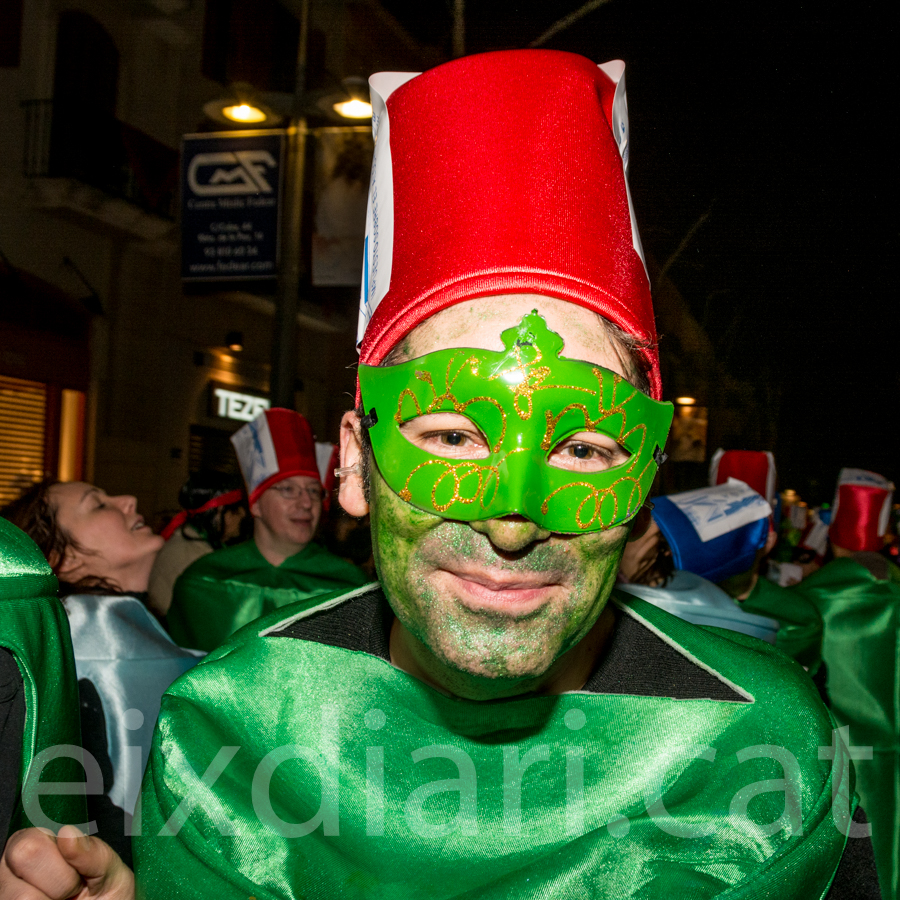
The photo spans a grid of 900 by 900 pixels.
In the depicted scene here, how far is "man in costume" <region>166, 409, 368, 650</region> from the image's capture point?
4.79m

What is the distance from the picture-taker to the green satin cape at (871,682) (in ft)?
11.8

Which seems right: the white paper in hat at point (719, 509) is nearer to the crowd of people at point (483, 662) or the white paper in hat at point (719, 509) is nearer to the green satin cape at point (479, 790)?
the crowd of people at point (483, 662)

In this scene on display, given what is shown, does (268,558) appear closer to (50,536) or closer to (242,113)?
(50,536)

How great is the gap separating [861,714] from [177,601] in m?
3.45

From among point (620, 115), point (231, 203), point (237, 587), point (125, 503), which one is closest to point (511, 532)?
point (620, 115)

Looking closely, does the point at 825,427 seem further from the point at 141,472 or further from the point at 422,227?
the point at 141,472

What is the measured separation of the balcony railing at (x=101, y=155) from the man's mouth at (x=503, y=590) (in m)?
12.3

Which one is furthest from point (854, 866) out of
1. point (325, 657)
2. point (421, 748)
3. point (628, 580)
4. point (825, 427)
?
point (825, 427)

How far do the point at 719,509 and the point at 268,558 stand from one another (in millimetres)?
2571

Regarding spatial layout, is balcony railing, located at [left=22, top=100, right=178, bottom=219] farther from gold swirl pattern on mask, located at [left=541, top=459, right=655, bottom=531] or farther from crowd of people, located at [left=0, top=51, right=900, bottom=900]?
gold swirl pattern on mask, located at [left=541, top=459, right=655, bottom=531]

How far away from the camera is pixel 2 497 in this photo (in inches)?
423

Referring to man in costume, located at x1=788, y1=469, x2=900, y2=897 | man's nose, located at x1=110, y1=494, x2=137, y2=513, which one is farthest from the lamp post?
man in costume, located at x1=788, y1=469, x2=900, y2=897

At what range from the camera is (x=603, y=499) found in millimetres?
1424

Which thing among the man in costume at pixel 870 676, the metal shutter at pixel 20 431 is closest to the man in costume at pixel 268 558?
the man in costume at pixel 870 676
